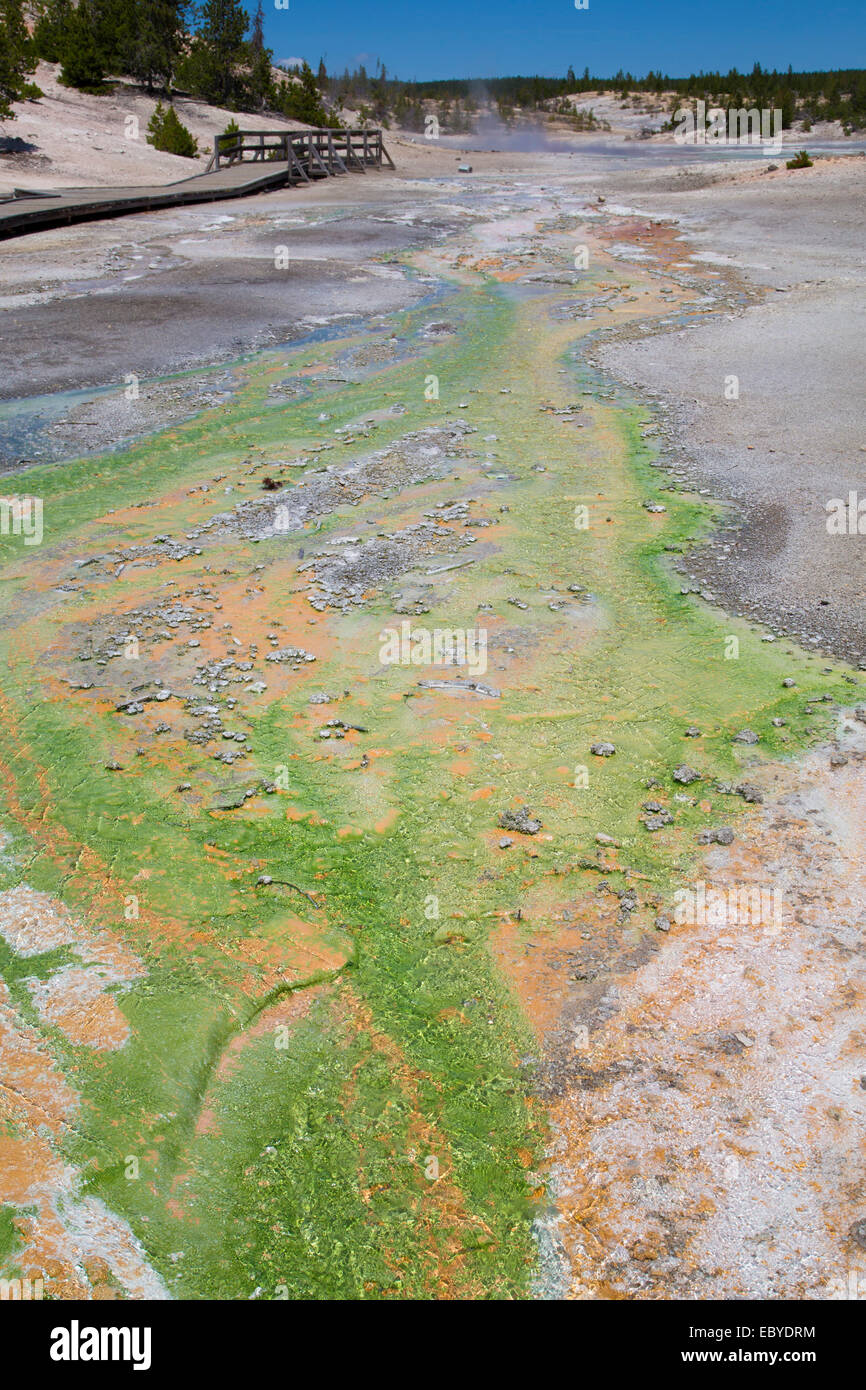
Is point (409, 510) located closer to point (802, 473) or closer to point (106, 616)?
point (106, 616)

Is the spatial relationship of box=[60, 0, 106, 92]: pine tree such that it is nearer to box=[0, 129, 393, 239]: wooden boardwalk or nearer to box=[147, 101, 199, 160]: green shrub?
box=[147, 101, 199, 160]: green shrub

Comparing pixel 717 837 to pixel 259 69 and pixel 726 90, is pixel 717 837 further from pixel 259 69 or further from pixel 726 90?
pixel 726 90

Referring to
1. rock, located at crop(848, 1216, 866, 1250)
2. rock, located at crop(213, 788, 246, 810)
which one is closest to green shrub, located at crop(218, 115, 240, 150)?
rock, located at crop(213, 788, 246, 810)

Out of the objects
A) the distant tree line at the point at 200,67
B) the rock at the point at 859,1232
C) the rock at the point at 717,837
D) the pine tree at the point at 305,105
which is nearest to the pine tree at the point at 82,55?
the distant tree line at the point at 200,67

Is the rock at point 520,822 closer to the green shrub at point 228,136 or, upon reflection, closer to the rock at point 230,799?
the rock at point 230,799

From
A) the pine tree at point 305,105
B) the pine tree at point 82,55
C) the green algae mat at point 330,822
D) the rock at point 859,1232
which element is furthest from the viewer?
the pine tree at point 305,105

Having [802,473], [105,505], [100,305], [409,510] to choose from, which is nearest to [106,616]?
[105,505]
